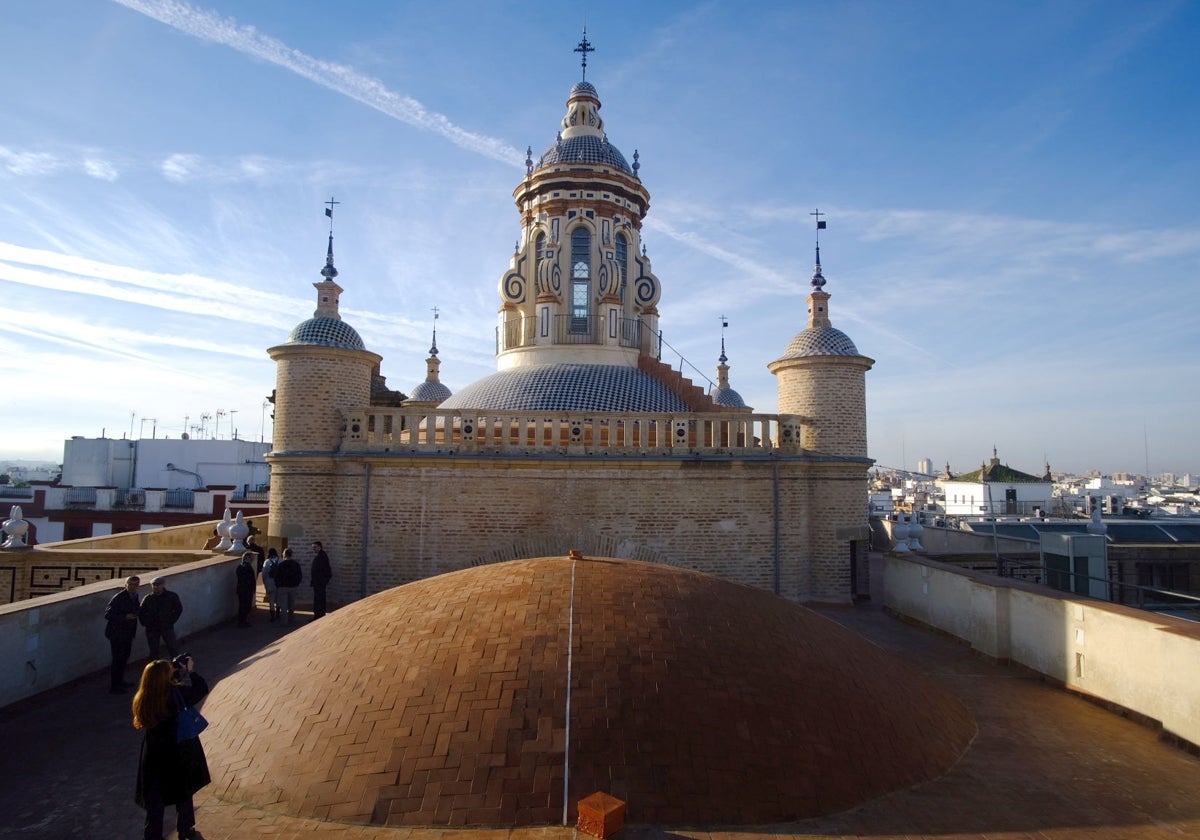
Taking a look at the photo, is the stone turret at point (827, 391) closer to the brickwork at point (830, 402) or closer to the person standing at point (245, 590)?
the brickwork at point (830, 402)

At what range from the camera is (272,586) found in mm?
13109

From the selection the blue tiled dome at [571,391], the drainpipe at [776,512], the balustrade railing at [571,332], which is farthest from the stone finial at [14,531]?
the drainpipe at [776,512]

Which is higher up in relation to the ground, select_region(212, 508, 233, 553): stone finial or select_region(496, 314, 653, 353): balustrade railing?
select_region(496, 314, 653, 353): balustrade railing

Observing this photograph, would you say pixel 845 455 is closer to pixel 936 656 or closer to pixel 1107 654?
pixel 936 656

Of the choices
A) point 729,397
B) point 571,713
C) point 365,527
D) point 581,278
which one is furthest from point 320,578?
point 729,397

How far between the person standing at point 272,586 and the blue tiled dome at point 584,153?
1410 cm

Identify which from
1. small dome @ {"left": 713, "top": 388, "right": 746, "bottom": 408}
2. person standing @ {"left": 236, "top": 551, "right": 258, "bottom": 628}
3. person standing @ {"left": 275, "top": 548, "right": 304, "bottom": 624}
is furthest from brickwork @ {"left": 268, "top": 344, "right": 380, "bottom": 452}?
small dome @ {"left": 713, "top": 388, "right": 746, "bottom": 408}

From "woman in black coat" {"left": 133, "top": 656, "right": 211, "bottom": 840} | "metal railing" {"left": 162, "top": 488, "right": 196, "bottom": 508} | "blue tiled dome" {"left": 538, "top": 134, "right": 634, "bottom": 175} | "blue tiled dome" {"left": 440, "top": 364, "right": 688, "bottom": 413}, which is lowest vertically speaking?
"woman in black coat" {"left": 133, "top": 656, "right": 211, "bottom": 840}

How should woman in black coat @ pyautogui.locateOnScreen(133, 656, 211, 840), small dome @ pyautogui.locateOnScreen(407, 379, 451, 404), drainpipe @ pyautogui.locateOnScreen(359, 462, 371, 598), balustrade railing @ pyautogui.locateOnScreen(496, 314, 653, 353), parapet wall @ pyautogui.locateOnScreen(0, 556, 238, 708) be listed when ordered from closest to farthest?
woman in black coat @ pyautogui.locateOnScreen(133, 656, 211, 840), parapet wall @ pyautogui.locateOnScreen(0, 556, 238, 708), drainpipe @ pyautogui.locateOnScreen(359, 462, 371, 598), balustrade railing @ pyautogui.locateOnScreen(496, 314, 653, 353), small dome @ pyautogui.locateOnScreen(407, 379, 451, 404)

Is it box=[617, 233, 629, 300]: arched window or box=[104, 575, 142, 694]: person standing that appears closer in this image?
box=[104, 575, 142, 694]: person standing

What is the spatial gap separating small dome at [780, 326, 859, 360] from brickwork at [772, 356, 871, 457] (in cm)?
16

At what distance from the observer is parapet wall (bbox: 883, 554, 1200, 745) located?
25.2ft

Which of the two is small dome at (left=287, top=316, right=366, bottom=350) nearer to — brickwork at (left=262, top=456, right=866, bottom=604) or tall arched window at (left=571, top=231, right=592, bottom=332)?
brickwork at (left=262, top=456, right=866, bottom=604)

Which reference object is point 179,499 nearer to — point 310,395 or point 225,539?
point 225,539
